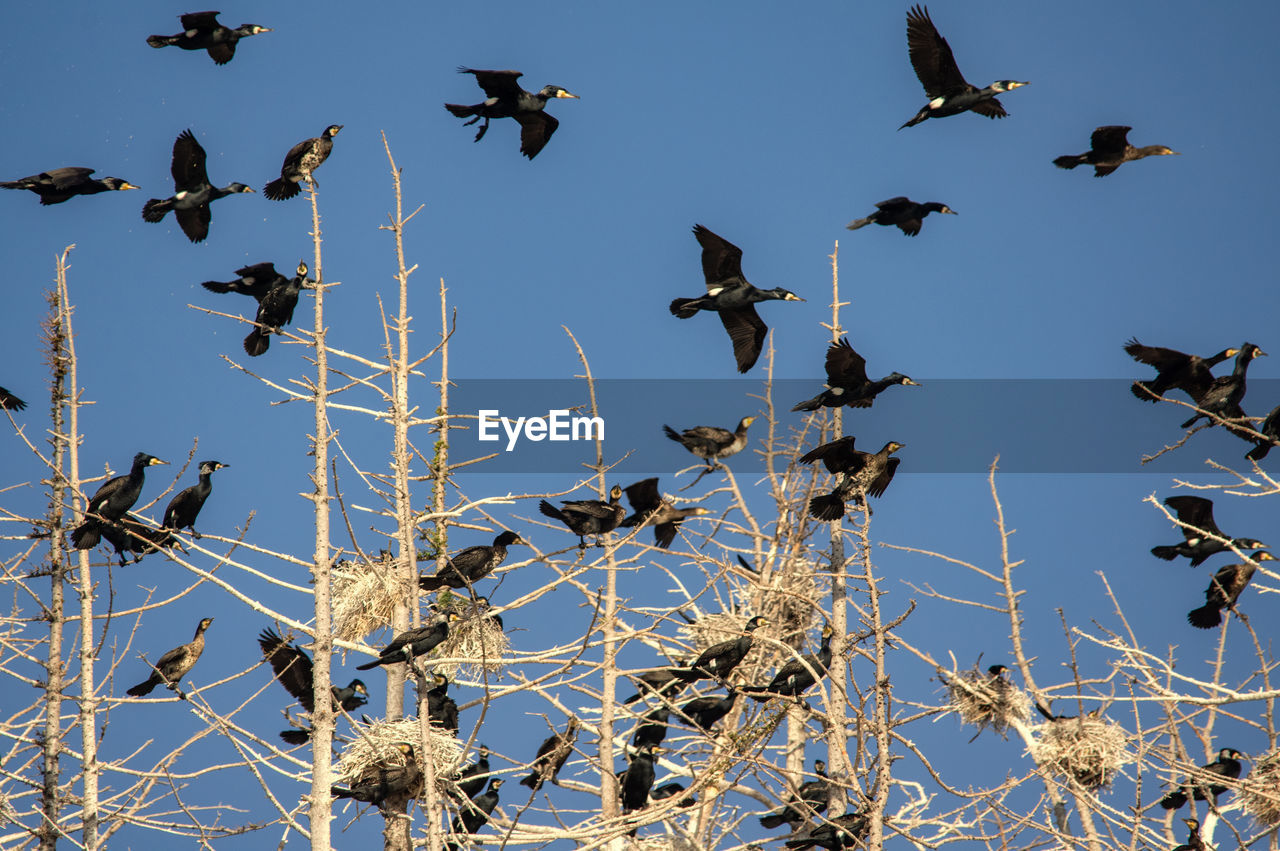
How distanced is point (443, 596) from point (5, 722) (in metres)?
3.78

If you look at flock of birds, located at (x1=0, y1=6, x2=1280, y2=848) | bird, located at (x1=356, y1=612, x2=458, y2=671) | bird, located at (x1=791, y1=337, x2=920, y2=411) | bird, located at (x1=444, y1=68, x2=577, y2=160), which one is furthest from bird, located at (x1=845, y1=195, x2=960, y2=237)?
bird, located at (x1=356, y1=612, x2=458, y2=671)

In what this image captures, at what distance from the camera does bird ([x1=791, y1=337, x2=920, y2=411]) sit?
1190cm

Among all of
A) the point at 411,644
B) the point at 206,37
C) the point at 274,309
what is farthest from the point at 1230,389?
the point at 206,37

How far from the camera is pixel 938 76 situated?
12.3 m

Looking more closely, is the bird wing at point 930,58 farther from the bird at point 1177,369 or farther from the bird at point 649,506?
the bird at point 649,506

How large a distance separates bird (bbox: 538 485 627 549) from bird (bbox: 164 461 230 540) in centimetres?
308

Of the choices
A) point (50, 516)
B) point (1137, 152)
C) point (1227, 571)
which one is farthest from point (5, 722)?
point (1137, 152)

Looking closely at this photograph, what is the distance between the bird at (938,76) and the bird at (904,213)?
1022 mm

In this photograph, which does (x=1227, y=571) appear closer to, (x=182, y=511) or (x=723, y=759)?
(x=723, y=759)

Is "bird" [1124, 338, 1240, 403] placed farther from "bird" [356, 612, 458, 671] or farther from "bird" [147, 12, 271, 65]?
"bird" [147, 12, 271, 65]

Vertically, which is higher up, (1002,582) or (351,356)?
(351,356)

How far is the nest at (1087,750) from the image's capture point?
1176cm

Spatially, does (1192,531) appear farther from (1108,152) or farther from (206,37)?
(206,37)

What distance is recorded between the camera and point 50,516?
35.0 feet
